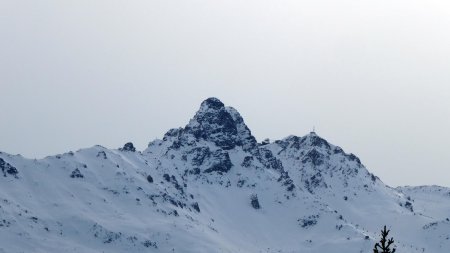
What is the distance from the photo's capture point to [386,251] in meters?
60.6

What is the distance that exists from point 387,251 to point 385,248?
64cm

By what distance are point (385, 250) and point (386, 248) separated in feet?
0.71

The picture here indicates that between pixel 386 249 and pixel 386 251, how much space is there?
237 mm

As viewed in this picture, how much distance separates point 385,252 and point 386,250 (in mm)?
263

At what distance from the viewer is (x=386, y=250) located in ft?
198

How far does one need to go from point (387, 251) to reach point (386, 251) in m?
0.22

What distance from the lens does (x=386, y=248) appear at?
60.4 m

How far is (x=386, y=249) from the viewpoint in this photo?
6041 centimetres

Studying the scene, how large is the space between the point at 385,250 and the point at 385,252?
9.3 inches

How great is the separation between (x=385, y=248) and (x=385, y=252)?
0.55 m

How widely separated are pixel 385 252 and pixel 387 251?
0.20 m

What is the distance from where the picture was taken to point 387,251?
60750 mm

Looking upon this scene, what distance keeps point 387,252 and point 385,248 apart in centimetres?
68

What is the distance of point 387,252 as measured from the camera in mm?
60750
